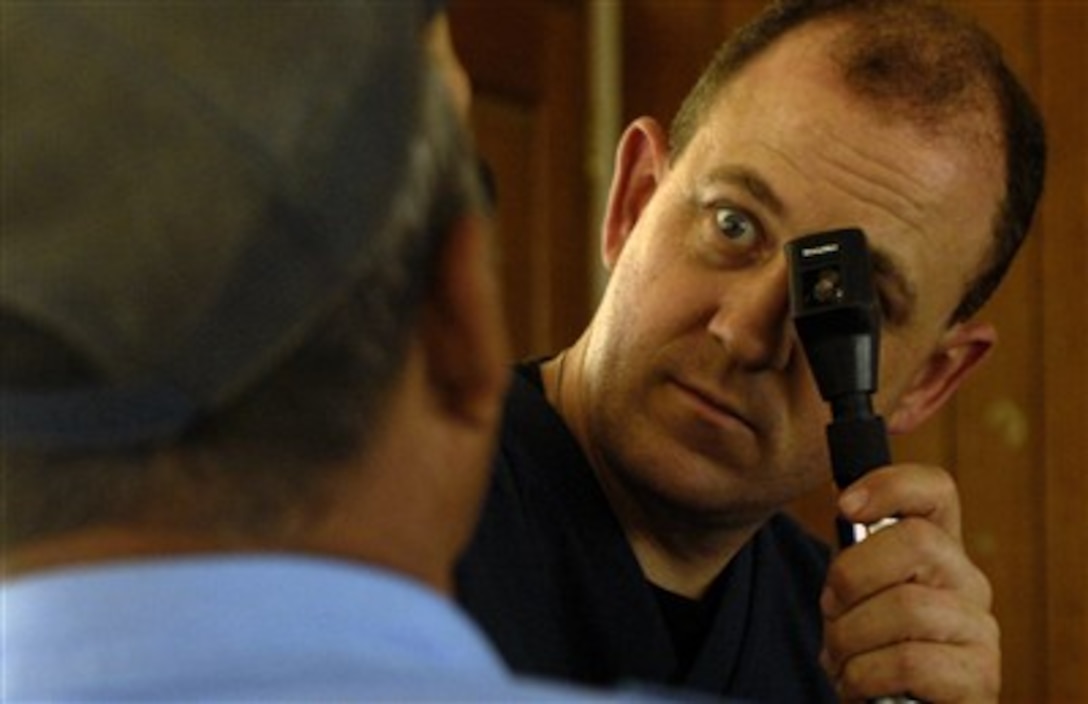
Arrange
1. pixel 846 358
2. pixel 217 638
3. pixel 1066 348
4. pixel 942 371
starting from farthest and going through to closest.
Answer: pixel 1066 348 < pixel 942 371 < pixel 846 358 < pixel 217 638

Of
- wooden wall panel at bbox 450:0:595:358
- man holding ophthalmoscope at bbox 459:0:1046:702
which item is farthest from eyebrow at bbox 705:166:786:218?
wooden wall panel at bbox 450:0:595:358

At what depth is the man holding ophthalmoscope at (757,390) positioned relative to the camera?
1.00 meters

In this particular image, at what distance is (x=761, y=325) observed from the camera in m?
1.06

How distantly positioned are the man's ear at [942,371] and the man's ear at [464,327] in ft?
2.38

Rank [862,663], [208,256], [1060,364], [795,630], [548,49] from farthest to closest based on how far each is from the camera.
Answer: [548,49] < [1060,364] < [795,630] < [862,663] < [208,256]

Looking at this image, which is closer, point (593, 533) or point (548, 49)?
point (593, 533)

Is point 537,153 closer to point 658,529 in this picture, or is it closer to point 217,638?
point 658,529

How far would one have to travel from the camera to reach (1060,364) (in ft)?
6.34

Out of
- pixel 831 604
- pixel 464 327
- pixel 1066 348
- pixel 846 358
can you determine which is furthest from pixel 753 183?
pixel 1066 348

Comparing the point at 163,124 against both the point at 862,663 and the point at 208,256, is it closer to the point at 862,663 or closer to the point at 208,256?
the point at 208,256

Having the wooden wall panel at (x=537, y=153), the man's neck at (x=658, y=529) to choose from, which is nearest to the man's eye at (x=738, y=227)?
the man's neck at (x=658, y=529)

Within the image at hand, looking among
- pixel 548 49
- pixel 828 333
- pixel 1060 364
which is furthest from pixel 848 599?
pixel 548 49

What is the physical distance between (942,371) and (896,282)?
5.7 inches

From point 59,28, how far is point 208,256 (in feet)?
0.30
